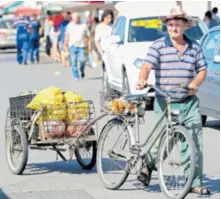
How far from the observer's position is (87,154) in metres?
9.69

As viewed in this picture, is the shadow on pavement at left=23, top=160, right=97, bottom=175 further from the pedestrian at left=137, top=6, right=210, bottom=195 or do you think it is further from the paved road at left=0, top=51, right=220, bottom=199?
the pedestrian at left=137, top=6, right=210, bottom=195

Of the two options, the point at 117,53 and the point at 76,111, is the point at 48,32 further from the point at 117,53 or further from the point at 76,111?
the point at 76,111

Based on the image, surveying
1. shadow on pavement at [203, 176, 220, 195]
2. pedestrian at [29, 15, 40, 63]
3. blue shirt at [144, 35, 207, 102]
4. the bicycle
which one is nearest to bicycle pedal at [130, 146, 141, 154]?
the bicycle

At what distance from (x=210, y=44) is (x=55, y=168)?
4.37 metres

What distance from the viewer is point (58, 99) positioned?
30.7ft

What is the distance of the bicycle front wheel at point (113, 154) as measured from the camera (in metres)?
8.38

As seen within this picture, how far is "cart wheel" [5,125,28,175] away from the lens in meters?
9.24

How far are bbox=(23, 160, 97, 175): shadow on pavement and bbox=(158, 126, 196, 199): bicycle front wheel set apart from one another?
69.4 inches

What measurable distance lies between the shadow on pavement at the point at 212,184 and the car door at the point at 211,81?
343 cm

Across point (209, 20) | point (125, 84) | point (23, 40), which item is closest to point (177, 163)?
point (125, 84)

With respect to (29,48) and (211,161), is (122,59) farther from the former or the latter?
(29,48)

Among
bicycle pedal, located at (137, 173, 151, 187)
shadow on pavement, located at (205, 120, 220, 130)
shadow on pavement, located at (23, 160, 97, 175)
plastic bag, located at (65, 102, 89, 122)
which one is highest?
plastic bag, located at (65, 102, 89, 122)

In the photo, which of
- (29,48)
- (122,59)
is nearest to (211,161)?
(122,59)

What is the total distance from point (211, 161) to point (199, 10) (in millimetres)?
16613
